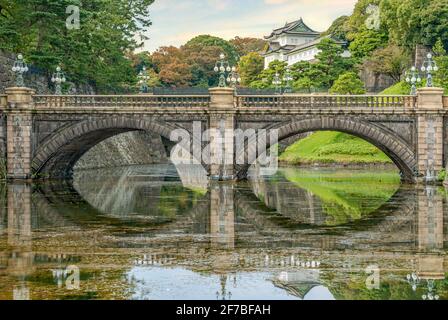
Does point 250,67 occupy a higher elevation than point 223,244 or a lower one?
higher

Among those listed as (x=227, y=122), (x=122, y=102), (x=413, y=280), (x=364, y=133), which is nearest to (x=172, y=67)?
(x=122, y=102)

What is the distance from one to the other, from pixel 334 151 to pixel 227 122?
27441 mm

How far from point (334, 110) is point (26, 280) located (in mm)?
32466

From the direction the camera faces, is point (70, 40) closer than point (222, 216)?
No

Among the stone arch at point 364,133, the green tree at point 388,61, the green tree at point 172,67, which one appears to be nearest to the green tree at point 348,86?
the green tree at point 388,61

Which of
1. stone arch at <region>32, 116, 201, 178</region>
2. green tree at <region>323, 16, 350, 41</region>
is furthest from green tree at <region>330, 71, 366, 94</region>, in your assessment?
stone arch at <region>32, 116, 201, 178</region>

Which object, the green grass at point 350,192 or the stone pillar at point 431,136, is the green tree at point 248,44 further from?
the stone pillar at point 431,136

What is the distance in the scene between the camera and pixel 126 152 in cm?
8356

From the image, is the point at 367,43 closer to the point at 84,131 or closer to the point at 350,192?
the point at 84,131

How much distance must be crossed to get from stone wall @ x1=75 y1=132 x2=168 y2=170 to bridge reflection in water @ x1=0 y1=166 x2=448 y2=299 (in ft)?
103

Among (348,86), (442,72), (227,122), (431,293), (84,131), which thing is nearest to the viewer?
(431,293)

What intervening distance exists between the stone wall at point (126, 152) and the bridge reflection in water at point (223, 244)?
31.4m

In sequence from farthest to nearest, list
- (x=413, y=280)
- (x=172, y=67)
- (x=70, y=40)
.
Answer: (x=172, y=67) → (x=70, y=40) → (x=413, y=280)

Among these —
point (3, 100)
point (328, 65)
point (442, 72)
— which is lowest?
point (3, 100)
